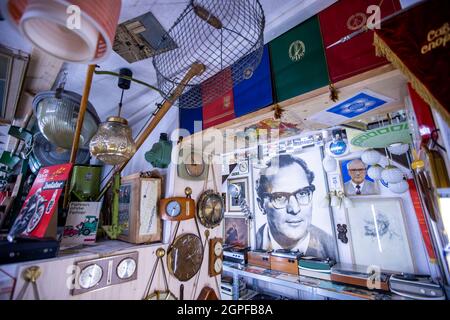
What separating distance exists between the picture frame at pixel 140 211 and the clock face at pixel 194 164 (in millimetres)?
239

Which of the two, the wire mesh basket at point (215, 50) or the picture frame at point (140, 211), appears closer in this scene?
the wire mesh basket at point (215, 50)

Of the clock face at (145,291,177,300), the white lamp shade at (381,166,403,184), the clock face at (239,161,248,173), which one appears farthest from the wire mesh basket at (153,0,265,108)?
the clock face at (239,161,248,173)

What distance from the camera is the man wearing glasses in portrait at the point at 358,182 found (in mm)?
2512

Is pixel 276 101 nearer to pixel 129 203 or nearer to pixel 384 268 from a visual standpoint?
pixel 129 203

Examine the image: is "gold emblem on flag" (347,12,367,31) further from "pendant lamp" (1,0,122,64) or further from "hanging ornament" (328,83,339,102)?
"pendant lamp" (1,0,122,64)

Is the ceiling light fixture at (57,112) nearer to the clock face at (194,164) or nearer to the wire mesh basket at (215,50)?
the wire mesh basket at (215,50)

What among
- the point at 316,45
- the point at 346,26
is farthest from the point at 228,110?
the point at 346,26

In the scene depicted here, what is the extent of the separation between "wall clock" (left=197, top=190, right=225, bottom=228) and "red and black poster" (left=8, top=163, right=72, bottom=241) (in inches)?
34.7

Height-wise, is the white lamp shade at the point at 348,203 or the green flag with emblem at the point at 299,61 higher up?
the green flag with emblem at the point at 299,61

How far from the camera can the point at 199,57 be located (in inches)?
48.5

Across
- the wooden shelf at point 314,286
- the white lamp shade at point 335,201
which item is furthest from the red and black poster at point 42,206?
the white lamp shade at point 335,201

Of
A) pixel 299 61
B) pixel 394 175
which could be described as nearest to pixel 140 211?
pixel 299 61

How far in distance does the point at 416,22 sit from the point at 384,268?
273 cm

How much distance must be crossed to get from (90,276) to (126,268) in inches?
Answer: 6.7
